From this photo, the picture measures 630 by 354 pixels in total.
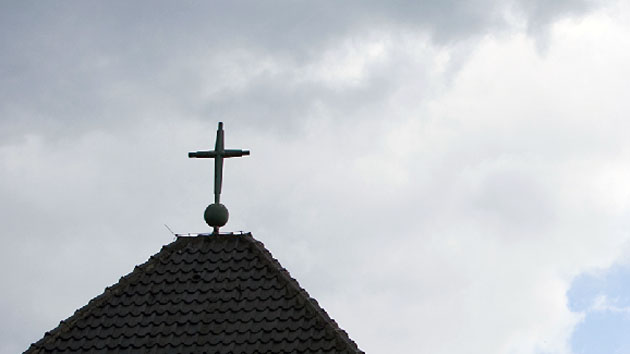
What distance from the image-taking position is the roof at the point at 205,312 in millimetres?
13102

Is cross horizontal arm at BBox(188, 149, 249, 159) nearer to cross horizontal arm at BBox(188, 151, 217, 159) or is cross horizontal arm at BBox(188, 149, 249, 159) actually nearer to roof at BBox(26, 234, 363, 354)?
cross horizontal arm at BBox(188, 151, 217, 159)

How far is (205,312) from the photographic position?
13.6m

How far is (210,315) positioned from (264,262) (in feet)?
3.82

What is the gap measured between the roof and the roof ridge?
0.6 inches

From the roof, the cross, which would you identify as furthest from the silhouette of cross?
the roof

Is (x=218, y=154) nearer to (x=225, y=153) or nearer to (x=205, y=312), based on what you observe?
(x=225, y=153)

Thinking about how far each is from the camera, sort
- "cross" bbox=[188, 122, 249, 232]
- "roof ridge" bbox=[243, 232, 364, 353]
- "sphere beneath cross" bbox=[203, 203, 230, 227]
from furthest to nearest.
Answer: "cross" bbox=[188, 122, 249, 232] < "sphere beneath cross" bbox=[203, 203, 230, 227] < "roof ridge" bbox=[243, 232, 364, 353]

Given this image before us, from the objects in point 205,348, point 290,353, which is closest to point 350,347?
point 290,353

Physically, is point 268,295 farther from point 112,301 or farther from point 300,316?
point 112,301

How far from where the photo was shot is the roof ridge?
1305 centimetres

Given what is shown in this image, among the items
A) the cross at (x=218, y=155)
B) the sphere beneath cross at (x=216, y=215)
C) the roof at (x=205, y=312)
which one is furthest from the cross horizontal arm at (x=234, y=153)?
the roof at (x=205, y=312)

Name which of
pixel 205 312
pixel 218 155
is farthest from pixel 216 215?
pixel 205 312

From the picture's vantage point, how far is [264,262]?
47.0ft

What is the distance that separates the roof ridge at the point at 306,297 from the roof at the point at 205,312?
0.01 metres
